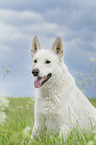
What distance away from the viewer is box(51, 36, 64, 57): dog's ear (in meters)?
4.33

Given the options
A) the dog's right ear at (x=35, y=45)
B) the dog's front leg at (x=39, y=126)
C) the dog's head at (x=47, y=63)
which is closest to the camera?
the dog's head at (x=47, y=63)

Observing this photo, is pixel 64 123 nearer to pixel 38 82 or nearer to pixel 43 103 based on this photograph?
pixel 43 103

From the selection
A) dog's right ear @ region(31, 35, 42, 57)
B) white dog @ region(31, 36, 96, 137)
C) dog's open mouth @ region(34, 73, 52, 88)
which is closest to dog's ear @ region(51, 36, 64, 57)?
white dog @ region(31, 36, 96, 137)

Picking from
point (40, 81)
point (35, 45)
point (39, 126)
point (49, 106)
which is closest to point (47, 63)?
point (40, 81)

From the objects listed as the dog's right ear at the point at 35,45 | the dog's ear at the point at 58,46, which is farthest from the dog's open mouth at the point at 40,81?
the dog's right ear at the point at 35,45

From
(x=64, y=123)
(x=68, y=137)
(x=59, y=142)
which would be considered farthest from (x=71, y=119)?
(x=59, y=142)

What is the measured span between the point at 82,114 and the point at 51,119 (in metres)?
0.70

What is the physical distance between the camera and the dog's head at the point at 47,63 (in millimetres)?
4082

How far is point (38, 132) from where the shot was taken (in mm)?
4402

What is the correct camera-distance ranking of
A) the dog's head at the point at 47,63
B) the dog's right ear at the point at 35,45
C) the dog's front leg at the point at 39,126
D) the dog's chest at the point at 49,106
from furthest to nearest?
the dog's right ear at the point at 35,45 → the dog's front leg at the point at 39,126 → the dog's chest at the point at 49,106 → the dog's head at the point at 47,63

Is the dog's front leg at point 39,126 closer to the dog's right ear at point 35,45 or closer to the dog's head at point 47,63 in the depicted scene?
the dog's head at point 47,63

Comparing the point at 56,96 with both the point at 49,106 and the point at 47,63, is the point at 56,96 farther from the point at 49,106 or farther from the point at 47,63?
the point at 47,63

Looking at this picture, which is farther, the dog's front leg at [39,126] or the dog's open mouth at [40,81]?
the dog's front leg at [39,126]

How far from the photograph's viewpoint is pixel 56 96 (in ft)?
14.3
